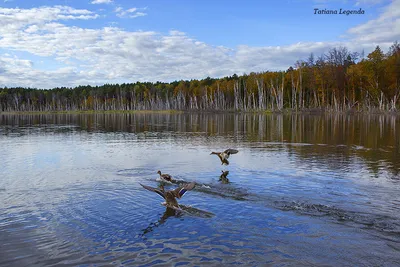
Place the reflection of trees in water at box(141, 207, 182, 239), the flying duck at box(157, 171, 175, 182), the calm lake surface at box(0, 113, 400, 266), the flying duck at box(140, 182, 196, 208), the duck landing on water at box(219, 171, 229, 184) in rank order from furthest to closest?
the duck landing on water at box(219, 171, 229, 184) < the flying duck at box(157, 171, 175, 182) < the flying duck at box(140, 182, 196, 208) < the reflection of trees in water at box(141, 207, 182, 239) < the calm lake surface at box(0, 113, 400, 266)

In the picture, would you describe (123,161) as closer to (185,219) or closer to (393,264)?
(185,219)

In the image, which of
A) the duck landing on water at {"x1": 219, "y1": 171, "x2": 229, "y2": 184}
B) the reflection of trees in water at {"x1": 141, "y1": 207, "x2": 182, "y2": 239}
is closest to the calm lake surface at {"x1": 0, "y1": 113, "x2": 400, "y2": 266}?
the reflection of trees in water at {"x1": 141, "y1": 207, "x2": 182, "y2": 239}

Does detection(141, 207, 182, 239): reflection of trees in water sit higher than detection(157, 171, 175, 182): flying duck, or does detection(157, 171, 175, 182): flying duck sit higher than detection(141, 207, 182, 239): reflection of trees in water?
detection(157, 171, 175, 182): flying duck

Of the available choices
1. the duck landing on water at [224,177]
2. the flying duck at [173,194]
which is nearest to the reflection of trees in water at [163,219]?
the flying duck at [173,194]

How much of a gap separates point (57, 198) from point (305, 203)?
8.88 m

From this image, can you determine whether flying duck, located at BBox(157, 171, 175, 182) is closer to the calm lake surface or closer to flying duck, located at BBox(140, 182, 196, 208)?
the calm lake surface

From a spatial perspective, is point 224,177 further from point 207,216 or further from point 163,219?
point 163,219

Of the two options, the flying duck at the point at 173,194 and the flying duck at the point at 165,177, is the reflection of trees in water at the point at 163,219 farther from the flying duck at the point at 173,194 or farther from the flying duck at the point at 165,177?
the flying duck at the point at 165,177

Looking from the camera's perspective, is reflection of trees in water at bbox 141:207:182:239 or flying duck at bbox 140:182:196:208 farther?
flying duck at bbox 140:182:196:208

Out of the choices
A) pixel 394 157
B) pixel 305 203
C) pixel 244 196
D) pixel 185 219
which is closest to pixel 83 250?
pixel 185 219

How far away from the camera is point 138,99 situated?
639 ft

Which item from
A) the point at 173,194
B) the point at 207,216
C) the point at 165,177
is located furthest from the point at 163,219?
the point at 165,177

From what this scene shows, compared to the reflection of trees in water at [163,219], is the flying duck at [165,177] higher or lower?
higher

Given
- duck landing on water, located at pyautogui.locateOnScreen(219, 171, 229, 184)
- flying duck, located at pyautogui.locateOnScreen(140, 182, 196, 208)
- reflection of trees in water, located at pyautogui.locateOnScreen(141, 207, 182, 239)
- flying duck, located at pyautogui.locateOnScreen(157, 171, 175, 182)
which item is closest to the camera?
reflection of trees in water, located at pyautogui.locateOnScreen(141, 207, 182, 239)
